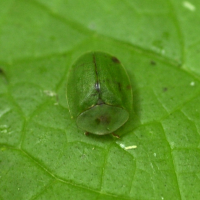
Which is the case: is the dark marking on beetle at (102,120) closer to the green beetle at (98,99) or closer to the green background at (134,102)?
the green beetle at (98,99)

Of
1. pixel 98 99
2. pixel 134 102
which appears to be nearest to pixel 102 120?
pixel 98 99

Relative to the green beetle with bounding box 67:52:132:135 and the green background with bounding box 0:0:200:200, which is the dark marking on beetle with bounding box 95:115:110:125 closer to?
the green beetle with bounding box 67:52:132:135

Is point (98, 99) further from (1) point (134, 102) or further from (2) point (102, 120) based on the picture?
(1) point (134, 102)

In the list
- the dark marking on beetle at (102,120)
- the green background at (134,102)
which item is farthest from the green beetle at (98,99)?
the green background at (134,102)

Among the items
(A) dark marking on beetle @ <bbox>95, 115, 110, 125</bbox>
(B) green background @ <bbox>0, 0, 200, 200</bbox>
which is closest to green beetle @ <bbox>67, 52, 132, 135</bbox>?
(A) dark marking on beetle @ <bbox>95, 115, 110, 125</bbox>

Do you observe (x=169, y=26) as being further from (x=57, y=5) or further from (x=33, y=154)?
(x=33, y=154)
